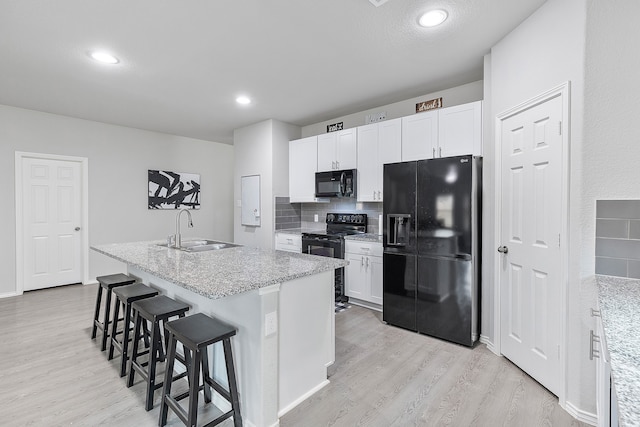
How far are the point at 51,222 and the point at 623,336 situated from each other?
19.8 ft

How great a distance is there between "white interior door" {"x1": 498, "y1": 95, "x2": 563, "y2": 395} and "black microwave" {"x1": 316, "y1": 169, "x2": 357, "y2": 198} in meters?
1.85

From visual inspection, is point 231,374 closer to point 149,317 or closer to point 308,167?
point 149,317

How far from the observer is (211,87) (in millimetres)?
3441

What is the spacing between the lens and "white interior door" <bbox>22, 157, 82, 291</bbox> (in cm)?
434

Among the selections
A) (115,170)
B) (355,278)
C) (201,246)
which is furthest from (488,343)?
(115,170)

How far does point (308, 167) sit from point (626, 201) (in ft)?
11.5

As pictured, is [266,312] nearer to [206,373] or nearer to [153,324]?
[206,373]

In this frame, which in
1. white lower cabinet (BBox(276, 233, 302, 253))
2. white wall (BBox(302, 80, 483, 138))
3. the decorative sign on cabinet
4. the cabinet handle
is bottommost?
the cabinet handle

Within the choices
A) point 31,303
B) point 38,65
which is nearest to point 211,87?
point 38,65

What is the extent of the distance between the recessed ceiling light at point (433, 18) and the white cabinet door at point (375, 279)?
2.34 metres

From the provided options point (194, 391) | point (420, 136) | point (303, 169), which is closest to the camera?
point (194, 391)

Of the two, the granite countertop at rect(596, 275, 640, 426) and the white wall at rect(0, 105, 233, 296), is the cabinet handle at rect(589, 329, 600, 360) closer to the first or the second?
the granite countertop at rect(596, 275, 640, 426)

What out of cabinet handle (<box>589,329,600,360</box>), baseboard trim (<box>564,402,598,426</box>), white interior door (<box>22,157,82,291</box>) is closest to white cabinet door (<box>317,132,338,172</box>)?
cabinet handle (<box>589,329,600,360</box>)

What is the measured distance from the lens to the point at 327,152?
4359mm
